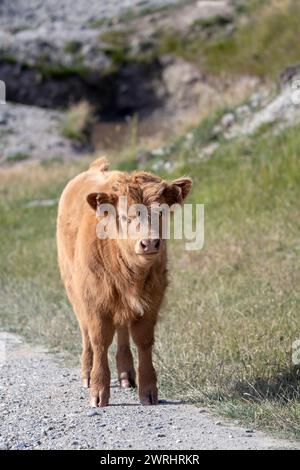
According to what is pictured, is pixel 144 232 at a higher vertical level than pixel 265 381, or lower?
higher

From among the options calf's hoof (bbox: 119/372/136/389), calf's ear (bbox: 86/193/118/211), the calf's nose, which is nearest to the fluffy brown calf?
calf's ear (bbox: 86/193/118/211)

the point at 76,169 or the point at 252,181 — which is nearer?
the point at 252,181

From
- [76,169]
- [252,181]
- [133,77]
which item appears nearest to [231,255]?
[252,181]

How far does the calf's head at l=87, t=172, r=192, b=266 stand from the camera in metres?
7.95

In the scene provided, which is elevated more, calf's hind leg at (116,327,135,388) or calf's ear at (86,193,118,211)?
calf's ear at (86,193,118,211)

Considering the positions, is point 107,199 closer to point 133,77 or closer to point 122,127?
point 122,127

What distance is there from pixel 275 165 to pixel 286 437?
1088 cm

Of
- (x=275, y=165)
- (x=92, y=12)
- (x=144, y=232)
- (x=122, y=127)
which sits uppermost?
(x=92, y=12)

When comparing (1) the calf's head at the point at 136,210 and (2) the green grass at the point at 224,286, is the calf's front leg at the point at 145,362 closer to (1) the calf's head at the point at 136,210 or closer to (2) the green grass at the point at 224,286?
(2) the green grass at the point at 224,286

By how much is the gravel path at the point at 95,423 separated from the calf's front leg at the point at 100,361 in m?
0.12

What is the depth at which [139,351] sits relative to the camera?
851 centimetres

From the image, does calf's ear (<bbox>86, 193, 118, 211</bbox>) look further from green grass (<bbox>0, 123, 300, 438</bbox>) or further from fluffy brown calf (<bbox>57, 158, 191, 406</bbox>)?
green grass (<bbox>0, 123, 300, 438</bbox>)

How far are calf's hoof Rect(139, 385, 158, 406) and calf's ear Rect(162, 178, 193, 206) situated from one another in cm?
151
